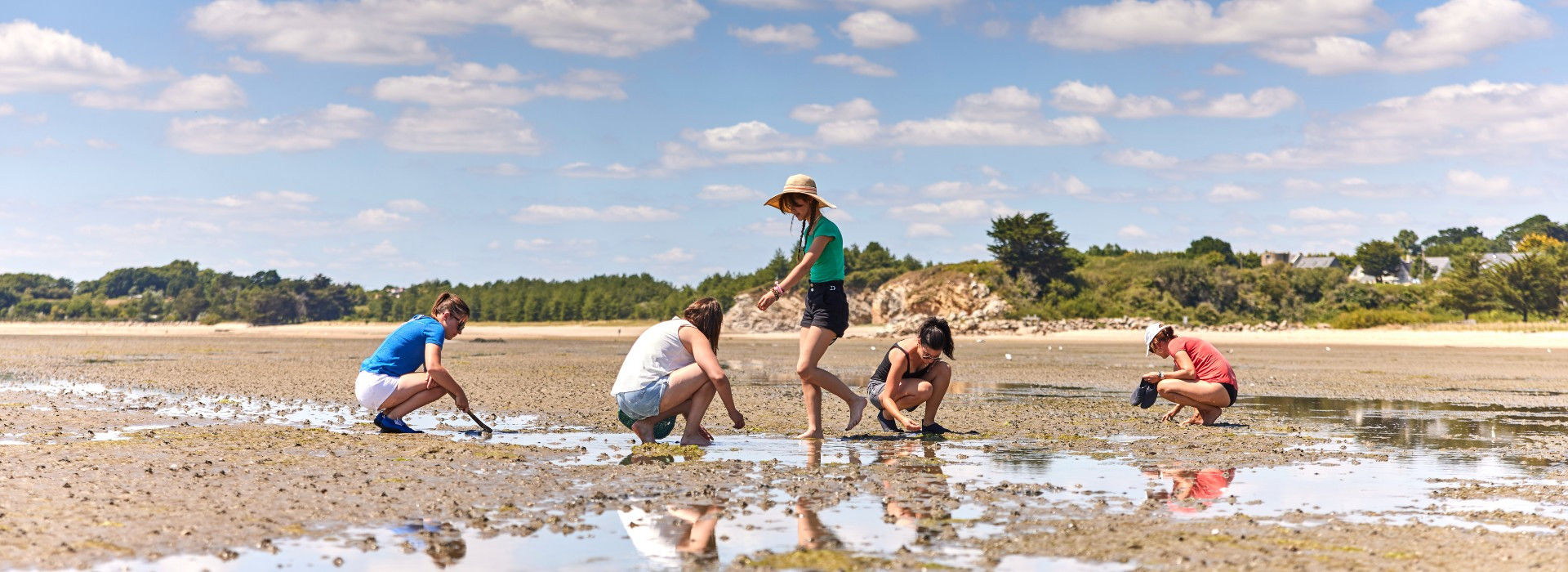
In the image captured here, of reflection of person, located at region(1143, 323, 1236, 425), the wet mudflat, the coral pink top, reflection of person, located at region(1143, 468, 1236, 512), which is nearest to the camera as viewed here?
the wet mudflat

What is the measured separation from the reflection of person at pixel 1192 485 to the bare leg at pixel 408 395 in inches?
200

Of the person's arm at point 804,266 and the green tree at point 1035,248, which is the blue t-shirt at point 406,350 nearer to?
the person's arm at point 804,266

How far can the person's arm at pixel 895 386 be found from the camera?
8992 mm

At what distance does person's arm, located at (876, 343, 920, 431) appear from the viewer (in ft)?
29.5

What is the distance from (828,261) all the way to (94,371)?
15131 millimetres

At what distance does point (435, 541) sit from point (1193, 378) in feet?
24.2

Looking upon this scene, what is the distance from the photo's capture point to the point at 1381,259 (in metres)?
96.2

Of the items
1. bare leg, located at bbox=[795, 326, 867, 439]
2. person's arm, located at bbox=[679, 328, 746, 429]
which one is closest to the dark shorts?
bare leg, located at bbox=[795, 326, 867, 439]

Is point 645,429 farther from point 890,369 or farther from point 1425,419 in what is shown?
point 1425,419

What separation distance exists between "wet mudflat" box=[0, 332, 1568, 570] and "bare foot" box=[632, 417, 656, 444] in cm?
33

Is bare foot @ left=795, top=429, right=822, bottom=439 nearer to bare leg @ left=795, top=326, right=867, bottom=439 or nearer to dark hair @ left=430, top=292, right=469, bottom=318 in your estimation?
bare leg @ left=795, top=326, right=867, bottom=439

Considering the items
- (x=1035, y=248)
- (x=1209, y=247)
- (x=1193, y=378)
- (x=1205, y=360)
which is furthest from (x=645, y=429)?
(x=1209, y=247)

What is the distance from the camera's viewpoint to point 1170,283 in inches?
2073

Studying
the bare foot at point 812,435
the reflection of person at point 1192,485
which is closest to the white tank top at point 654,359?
the bare foot at point 812,435
